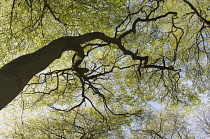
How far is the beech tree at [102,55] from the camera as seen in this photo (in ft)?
13.2

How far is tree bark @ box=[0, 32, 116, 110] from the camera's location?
2789 mm

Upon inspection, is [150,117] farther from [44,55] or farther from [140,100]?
[44,55]

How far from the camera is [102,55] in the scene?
30.8 ft

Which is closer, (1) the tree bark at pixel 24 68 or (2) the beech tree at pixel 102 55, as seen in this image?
(1) the tree bark at pixel 24 68

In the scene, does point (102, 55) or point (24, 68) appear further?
point (102, 55)

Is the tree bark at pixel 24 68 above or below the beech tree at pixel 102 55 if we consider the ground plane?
below

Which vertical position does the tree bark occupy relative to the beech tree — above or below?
below

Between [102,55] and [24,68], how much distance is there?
253 inches

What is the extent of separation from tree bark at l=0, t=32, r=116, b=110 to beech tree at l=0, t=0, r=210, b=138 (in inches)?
0.5

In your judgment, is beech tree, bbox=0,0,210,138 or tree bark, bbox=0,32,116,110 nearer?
tree bark, bbox=0,32,116,110

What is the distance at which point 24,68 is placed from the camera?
3076mm

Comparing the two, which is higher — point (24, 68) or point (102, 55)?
point (102, 55)

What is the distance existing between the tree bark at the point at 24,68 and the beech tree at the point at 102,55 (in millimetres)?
14

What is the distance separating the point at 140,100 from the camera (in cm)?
917
